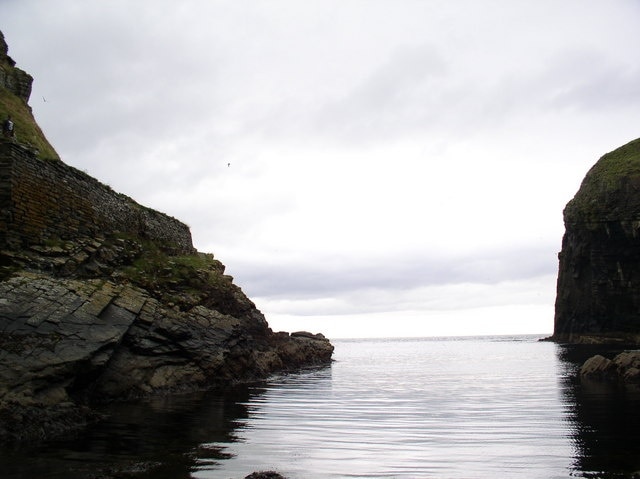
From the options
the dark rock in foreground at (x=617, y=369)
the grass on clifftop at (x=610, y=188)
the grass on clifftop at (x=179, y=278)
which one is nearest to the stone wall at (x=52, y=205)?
the grass on clifftop at (x=179, y=278)

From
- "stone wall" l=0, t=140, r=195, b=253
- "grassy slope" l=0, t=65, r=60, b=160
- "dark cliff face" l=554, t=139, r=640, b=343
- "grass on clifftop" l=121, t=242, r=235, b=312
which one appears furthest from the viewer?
"dark cliff face" l=554, t=139, r=640, b=343

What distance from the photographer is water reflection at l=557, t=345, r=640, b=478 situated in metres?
12.8

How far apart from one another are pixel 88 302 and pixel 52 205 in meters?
6.64

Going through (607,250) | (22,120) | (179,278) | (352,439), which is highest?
(607,250)

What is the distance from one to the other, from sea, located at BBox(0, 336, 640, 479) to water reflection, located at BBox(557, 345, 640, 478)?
0.14 ft

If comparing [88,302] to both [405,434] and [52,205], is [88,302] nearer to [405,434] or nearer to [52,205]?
[52,205]

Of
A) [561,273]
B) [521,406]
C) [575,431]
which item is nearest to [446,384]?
[521,406]

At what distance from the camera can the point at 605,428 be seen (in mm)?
17812

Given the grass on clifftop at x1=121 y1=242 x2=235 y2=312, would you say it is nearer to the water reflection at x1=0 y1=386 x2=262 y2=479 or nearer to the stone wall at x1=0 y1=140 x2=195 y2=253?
the stone wall at x1=0 y1=140 x2=195 y2=253

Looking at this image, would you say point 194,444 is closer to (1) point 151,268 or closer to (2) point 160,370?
(2) point 160,370

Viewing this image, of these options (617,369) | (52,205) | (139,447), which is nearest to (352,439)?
(139,447)

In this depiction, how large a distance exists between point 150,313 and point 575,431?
1983 cm

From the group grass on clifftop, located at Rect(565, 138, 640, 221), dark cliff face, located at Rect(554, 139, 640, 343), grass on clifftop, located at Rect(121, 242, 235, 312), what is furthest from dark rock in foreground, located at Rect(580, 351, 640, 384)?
grass on clifftop, located at Rect(565, 138, 640, 221)

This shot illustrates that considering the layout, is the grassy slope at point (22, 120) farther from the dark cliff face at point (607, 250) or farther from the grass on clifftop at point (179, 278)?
the dark cliff face at point (607, 250)
